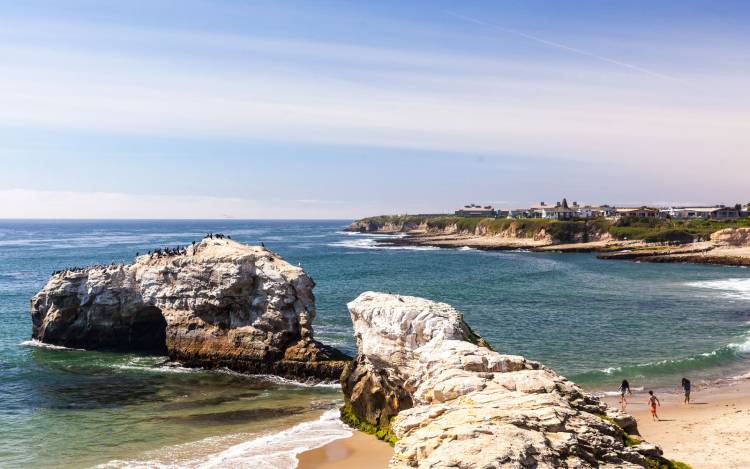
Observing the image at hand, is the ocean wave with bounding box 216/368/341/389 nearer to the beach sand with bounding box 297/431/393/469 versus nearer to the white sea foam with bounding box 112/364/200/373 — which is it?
the white sea foam with bounding box 112/364/200/373

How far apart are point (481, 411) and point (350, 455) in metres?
10.2

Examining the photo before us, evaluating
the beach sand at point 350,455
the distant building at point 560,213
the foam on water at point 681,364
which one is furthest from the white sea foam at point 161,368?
the distant building at point 560,213

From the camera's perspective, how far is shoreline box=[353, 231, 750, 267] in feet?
315

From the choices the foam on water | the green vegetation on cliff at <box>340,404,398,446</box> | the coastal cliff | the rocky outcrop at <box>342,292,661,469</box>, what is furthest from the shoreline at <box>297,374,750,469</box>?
the coastal cliff

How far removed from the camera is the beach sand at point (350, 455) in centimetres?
2100

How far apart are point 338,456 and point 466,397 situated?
9.19 meters

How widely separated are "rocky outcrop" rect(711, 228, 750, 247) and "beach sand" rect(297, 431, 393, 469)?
335ft

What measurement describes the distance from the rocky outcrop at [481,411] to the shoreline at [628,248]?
84367 mm

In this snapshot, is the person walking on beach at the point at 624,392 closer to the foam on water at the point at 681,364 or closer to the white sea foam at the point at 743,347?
the foam on water at the point at 681,364

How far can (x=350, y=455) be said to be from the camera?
21.8 meters

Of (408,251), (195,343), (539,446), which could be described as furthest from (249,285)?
(408,251)

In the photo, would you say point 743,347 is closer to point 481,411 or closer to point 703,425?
point 703,425

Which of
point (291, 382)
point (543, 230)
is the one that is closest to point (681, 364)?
point (291, 382)

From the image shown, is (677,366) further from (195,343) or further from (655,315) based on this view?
(195,343)
